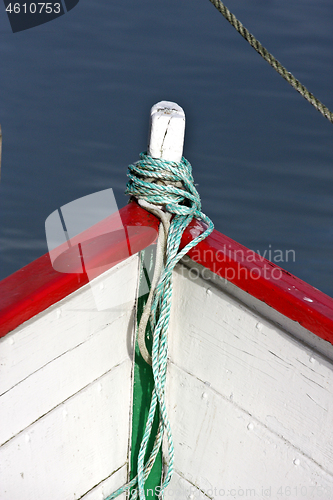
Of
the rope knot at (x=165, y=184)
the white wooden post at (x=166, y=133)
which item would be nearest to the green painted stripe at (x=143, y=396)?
the rope knot at (x=165, y=184)

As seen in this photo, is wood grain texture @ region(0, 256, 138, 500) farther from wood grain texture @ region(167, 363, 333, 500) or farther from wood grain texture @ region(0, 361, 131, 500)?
wood grain texture @ region(167, 363, 333, 500)

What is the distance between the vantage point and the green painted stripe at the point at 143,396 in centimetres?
143

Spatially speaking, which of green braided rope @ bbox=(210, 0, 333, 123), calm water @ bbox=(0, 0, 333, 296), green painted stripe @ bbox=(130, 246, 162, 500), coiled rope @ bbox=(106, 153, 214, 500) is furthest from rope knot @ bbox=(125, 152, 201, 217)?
calm water @ bbox=(0, 0, 333, 296)

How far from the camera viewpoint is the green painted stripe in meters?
1.43

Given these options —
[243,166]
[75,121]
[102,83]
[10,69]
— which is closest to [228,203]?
[243,166]

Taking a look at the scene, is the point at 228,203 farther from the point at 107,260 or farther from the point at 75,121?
the point at 107,260

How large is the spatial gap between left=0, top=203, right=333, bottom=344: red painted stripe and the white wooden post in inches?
6.3

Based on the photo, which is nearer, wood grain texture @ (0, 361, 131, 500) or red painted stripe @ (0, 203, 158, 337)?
red painted stripe @ (0, 203, 158, 337)

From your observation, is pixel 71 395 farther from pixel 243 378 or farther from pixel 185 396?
pixel 243 378

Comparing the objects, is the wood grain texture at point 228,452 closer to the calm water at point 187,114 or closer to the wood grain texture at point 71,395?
the wood grain texture at point 71,395

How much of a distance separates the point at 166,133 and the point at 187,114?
3.25 m

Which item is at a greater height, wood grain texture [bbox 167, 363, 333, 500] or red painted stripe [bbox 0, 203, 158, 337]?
red painted stripe [bbox 0, 203, 158, 337]

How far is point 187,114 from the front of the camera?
177 inches

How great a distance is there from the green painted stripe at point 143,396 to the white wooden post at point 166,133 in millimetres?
247
